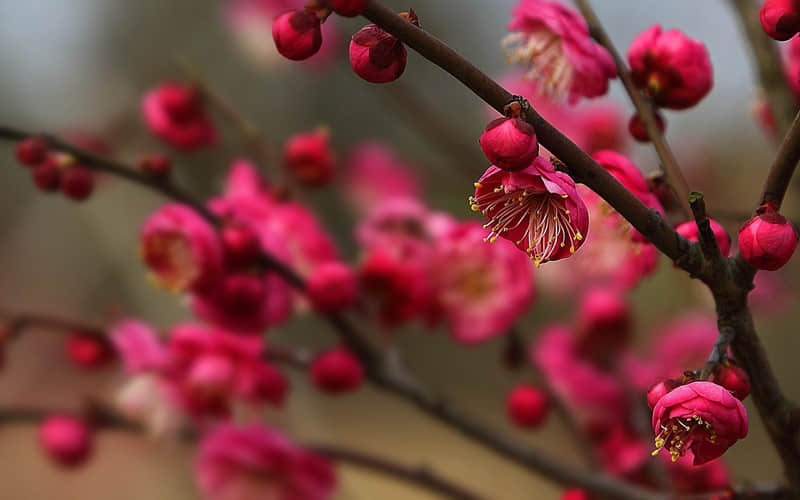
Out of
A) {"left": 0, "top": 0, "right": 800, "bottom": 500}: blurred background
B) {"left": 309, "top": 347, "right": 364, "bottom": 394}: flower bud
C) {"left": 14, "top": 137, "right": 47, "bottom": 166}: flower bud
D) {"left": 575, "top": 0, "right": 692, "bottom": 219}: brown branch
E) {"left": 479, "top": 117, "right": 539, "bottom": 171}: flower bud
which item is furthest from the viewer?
{"left": 0, "top": 0, "right": 800, "bottom": 500}: blurred background

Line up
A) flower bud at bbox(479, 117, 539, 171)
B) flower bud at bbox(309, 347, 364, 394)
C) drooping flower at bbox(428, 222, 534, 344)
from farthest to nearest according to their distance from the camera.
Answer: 1. drooping flower at bbox(428, 222, 534, 344)
2. flower bud at bbox(309, 347, 364, 394)
3. flower bud at bbox(479, 117, 539, 171)

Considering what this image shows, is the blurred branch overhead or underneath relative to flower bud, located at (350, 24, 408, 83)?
overhead

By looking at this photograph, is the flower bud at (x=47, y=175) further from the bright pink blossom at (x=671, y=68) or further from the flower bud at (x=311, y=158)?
the bright pink blossom at (x=671, y=68)

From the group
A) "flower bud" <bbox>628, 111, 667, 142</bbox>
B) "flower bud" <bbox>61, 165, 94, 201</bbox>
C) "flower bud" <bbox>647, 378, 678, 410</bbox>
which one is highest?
"flower bud" <bbox>61, 165, 94, 201</bbox>

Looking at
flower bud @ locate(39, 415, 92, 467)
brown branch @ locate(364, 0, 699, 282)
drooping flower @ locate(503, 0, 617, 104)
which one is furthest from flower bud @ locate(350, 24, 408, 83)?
flower bud @ locate(39, 415, 92, 467)

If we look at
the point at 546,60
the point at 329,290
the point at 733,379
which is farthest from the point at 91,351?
the point at 733,379

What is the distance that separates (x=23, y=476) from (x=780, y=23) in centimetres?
328

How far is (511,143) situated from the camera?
340 millimetres

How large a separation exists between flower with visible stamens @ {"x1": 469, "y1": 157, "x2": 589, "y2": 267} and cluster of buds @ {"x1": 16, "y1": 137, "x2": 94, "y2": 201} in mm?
362

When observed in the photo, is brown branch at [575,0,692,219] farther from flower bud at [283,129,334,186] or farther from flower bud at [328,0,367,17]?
flower bud at [283,129,334,186]

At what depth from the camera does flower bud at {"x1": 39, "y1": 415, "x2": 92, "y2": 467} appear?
87 centimetres

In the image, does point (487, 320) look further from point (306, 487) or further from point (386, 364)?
point (306, 487)

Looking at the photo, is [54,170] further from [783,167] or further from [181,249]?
[783,167]

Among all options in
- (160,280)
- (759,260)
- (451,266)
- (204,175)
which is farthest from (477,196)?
(204,175)
